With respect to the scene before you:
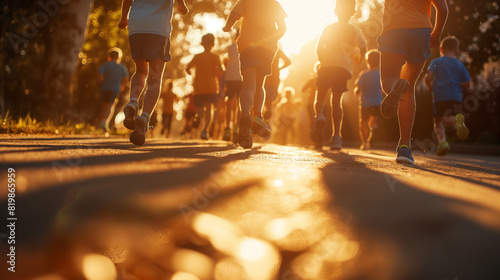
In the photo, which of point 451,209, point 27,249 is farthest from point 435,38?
point 27,249

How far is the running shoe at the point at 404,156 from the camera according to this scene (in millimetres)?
4406

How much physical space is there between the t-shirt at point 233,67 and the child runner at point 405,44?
4.56 m

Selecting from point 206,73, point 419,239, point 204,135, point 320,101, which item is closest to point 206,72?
point 206,73

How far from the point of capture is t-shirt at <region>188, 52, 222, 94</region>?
9188 millimetres

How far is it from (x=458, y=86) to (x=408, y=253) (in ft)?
25.0

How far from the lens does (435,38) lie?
4711 millimetres

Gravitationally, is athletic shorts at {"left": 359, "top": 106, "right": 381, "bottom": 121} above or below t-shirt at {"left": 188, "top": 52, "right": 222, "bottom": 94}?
below

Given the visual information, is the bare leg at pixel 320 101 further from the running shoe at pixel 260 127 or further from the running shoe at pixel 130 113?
the running shoe at pixel 130 113

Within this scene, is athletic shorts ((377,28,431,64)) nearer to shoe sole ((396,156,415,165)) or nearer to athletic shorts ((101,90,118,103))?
shoe sole ((396,156,415,165))

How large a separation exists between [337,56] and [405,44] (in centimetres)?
257

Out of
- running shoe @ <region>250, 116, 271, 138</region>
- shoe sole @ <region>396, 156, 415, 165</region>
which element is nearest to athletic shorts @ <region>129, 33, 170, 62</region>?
running shoe @ <region>250, 116, 271, 138</region>

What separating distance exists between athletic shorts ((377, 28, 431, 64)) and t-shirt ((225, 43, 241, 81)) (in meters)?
4.68

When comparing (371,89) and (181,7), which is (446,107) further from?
(181,7)

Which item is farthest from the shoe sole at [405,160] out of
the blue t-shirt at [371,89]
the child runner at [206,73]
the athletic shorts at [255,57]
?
the child runner at [206,73]
